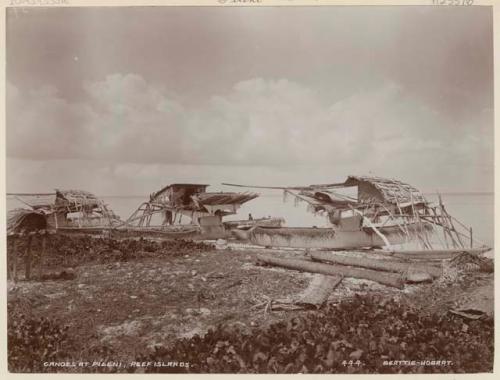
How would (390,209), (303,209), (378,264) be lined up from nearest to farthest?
(378,264) → (390,209) → (303,209)

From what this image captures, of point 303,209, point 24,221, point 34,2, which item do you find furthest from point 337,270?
point 34,2

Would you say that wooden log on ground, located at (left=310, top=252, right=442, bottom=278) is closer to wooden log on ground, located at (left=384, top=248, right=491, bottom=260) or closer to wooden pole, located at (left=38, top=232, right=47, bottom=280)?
wooden log on ground, located at (left=384, top=248, right=491, bottom=260)

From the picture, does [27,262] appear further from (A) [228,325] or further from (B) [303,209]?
(B) [303,209]

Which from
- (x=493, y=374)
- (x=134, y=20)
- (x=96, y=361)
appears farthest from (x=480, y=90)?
(x=96, y=361)

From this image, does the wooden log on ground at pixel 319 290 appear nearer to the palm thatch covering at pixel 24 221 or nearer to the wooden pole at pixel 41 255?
the wooden pole at pixel 41 255

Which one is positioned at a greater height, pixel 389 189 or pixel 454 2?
pixel 454 2

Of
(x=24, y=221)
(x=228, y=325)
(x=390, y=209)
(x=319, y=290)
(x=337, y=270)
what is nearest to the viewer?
(x=228, y=325)

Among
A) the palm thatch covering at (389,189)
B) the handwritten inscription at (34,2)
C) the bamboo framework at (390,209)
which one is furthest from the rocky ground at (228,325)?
the handwritten inscription at (34,2)
